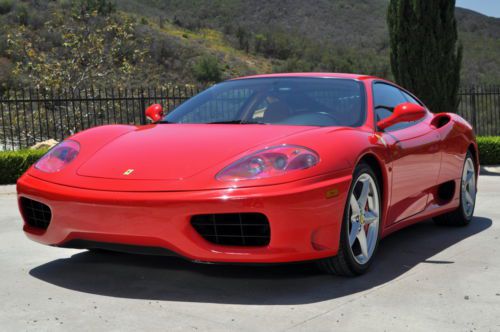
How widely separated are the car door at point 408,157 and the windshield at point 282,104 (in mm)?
243

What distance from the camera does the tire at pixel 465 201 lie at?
5906 mm

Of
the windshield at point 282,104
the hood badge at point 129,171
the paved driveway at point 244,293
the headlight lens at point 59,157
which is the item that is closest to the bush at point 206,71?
the windshield at point 282,104

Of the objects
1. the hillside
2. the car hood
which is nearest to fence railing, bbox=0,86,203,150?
the hillside

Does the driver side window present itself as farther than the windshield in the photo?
Yes

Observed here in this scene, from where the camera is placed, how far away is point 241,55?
169 ft

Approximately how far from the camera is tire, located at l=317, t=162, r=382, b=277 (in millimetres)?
3918

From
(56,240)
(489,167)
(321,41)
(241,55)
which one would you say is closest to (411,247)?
(56,240)

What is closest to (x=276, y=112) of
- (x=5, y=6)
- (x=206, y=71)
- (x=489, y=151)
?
(x=489, y=151)

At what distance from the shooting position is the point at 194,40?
49188 millimetres

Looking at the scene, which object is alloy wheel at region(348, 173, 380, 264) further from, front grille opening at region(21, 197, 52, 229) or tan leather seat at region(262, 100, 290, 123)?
front grille opening at region(21, 197, 52, 229)

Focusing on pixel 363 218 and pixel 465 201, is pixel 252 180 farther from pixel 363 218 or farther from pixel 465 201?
pixel 465 201

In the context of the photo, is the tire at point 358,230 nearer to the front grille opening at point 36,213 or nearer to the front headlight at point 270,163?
the front headlight at point 270,163

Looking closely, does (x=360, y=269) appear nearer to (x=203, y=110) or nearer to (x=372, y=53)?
(x=203, y=110)

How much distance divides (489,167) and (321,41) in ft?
178
